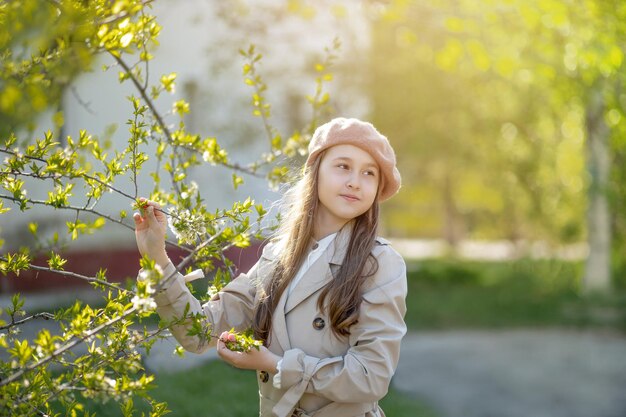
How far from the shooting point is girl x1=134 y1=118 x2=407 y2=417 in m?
2.50

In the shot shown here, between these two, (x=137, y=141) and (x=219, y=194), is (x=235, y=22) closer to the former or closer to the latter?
(x=219, y=194)

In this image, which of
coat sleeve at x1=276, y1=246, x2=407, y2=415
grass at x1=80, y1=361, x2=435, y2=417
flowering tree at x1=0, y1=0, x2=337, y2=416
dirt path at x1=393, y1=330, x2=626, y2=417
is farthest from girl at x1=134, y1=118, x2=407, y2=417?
dirt path at x1=393, y1=330, x2=626, y2=417

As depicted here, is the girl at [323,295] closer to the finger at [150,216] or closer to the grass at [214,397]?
the finger at [150,216]

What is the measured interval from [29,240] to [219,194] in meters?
3.03

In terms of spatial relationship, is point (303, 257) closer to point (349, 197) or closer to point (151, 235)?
point (349, 197)

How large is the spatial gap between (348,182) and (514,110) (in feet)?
49.3

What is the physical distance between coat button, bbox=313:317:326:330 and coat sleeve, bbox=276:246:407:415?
0.30 feet

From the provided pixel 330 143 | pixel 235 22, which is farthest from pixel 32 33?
pixel 235 22

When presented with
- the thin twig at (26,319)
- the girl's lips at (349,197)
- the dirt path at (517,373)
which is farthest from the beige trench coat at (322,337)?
the dirt path at (517,373)

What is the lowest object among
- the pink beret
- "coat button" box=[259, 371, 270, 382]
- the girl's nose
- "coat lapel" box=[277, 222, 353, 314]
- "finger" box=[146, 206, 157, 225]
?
"coat button" box=[259, 371, 270, 382]

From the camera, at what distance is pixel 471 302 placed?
43.3 feet

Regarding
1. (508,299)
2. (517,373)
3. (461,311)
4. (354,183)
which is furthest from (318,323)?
(508,299)

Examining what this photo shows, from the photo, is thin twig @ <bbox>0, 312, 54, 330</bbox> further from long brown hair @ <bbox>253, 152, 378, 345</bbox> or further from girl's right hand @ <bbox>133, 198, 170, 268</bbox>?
long brown hair @ <bbox>253, 152, 378, 345</bbox>

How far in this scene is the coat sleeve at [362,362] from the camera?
2.49 meters
